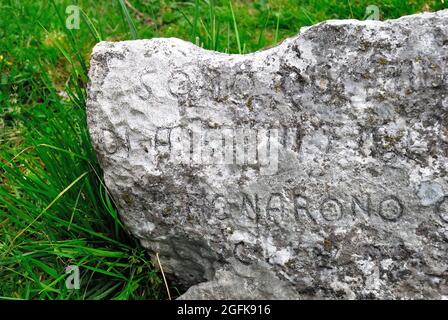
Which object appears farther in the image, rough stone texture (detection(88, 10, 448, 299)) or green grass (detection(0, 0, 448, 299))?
green grass (detection(0, 0, 448, 299))

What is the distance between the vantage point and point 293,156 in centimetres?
223

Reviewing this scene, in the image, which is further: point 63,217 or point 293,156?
point 63,217

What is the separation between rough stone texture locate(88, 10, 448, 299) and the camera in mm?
2125

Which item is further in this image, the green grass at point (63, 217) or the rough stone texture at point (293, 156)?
the green grass at point (63, 217)

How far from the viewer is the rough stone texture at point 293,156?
212 cm

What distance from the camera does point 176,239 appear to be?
7.89ft

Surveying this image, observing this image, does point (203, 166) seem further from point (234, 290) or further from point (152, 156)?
point (234, 290)

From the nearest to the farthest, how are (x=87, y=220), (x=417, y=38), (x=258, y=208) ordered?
(x=417, y=38)
(x=258, y=208)
(x=87, y=220)

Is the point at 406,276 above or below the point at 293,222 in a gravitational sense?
below

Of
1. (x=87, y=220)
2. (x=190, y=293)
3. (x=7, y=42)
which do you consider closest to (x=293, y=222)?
(x=190, y=293)

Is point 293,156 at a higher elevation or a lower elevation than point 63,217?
higher

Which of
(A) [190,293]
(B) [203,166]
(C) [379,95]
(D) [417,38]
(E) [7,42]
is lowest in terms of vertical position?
(A) [190,293]

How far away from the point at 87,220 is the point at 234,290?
2.46 feet

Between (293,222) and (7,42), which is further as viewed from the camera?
(7,42)
